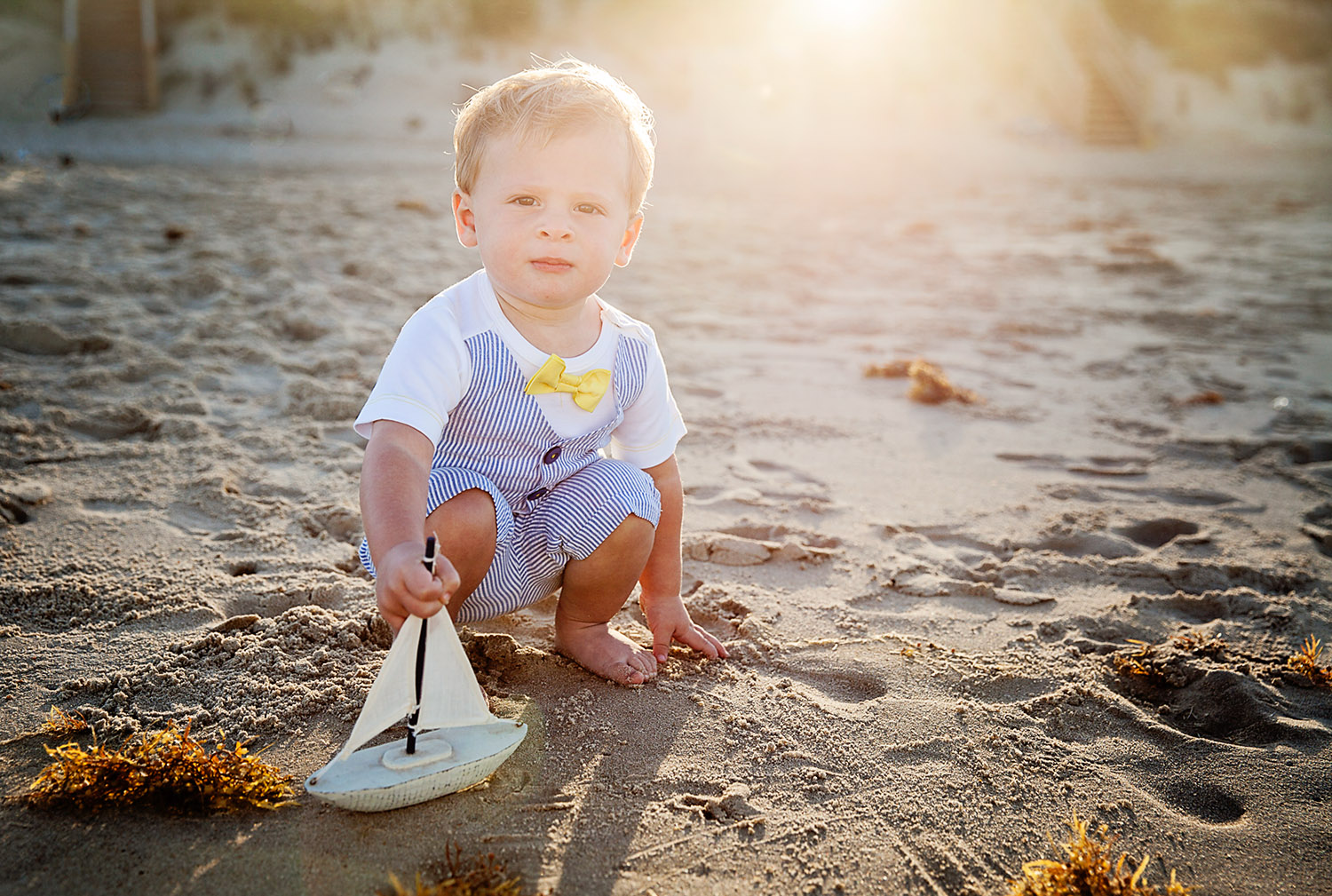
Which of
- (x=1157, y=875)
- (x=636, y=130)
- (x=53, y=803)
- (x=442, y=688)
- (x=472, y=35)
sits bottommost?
(x=1157, y=875)

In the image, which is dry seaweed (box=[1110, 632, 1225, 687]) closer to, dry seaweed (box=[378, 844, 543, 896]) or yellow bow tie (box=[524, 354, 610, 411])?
yellow bow tie (box=[524, 354, 610, 411])

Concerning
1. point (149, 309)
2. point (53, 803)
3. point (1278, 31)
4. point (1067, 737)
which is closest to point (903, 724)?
point (1067, 737)

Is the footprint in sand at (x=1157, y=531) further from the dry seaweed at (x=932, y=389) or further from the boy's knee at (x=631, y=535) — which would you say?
the boy's knee at (x=631, y=535)

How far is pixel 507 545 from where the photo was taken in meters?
2.14

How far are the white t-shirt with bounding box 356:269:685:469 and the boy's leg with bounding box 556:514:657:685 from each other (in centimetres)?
27

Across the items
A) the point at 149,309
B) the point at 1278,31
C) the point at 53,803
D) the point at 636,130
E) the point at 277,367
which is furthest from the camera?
the point at 1278,31

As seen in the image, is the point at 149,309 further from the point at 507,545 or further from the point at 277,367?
the point at 507,545

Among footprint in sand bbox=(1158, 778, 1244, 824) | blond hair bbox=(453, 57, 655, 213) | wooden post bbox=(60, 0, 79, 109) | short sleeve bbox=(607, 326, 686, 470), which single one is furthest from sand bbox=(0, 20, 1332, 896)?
wooden post bbox=(60, 0, 79, 109)

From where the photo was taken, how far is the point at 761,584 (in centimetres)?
280

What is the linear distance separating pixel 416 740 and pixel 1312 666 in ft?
7.16

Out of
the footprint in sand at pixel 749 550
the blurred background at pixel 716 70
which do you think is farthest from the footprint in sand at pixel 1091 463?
the blurred background at pixel 716 70

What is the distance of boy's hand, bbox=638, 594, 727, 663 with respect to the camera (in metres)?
2.36

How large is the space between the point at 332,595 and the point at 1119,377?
4.36m

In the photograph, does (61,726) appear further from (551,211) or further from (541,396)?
(551,211)
